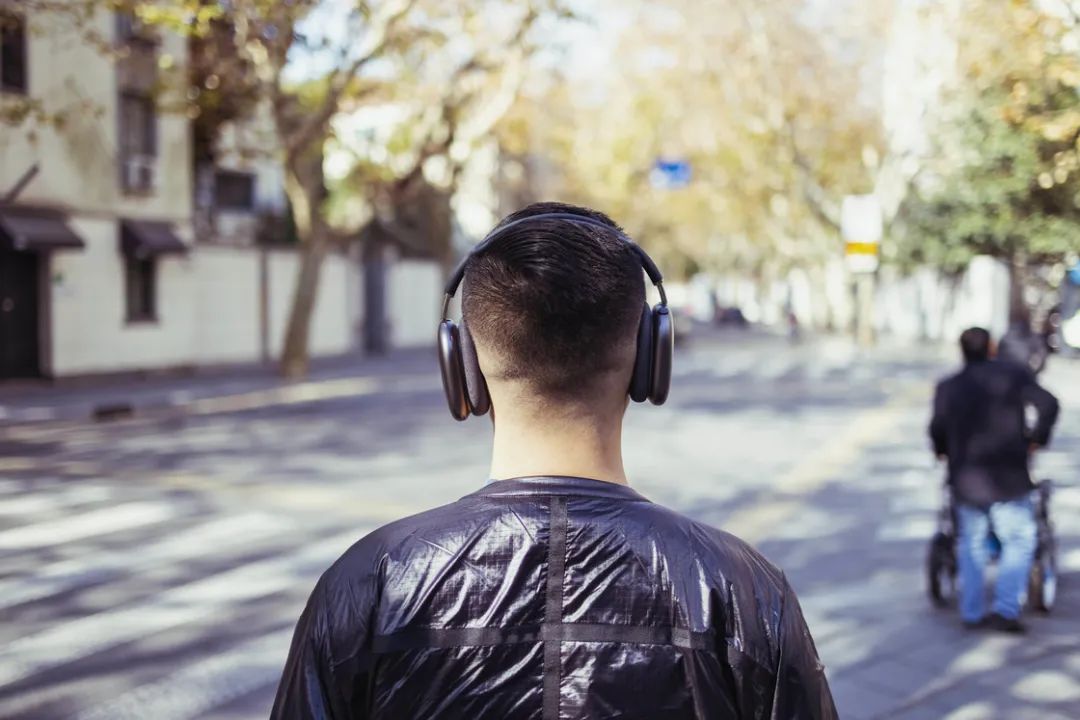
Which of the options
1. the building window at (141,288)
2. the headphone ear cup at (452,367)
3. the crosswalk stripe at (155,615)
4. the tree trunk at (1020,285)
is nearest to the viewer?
the headphone ear cup at (452,367)

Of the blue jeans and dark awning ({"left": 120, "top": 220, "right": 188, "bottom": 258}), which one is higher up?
dark awning ({"left": 120, "top": 220, "right": 188, "bottom": 258})

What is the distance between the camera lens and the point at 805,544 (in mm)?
9328

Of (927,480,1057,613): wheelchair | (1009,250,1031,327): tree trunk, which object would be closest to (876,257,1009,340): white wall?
(1009,250,1031,327): tree trunk

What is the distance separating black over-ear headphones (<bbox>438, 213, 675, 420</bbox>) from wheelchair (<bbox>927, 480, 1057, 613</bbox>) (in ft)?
18.5

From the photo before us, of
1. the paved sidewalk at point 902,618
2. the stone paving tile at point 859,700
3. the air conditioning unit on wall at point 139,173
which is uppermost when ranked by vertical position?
the air conditioning unit on wall at point 139,173

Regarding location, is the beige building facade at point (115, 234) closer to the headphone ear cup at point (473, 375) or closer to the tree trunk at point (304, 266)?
the tree trunk at point (304, 266)

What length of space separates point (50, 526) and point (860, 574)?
6284 mm

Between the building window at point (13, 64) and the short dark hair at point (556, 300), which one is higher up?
the building window at point (13, 64)

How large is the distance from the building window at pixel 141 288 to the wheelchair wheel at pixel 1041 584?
71.2 feet

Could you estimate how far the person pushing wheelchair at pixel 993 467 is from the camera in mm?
6812

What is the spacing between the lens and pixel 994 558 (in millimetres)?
7691

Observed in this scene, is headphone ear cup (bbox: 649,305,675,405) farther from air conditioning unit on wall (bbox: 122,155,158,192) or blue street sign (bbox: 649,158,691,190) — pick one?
blue street sign (bbox: 649,158,691,190)

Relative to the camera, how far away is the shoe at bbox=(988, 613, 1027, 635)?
6809 millimetres

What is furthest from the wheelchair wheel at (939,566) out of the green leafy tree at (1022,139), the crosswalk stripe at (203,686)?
the crosswalk stripe at (203,686)
